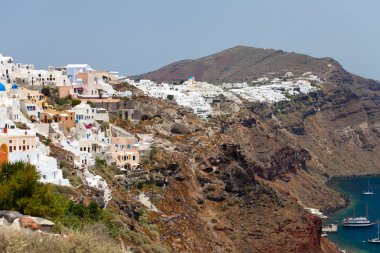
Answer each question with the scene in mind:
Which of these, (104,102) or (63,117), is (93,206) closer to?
(63,117)

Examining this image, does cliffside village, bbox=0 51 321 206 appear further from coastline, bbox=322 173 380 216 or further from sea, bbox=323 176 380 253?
coastline, bbox=322 173 380 216

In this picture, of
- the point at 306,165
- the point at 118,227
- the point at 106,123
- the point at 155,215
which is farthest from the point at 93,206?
the point at 306,165

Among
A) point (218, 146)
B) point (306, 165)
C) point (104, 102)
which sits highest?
point (104, 102)

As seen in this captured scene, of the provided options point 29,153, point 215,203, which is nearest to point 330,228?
point 215,203

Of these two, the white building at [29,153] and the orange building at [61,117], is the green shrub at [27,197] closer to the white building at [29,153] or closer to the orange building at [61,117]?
the white building at [29,153]

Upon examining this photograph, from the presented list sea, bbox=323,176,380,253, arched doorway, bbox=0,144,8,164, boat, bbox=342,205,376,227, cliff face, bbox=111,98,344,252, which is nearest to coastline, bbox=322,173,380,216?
sea, bbox=323,176,380,253

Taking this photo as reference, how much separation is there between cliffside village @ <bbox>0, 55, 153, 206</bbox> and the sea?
28.5 meters

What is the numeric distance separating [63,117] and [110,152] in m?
4.27

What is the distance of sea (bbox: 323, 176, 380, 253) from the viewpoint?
7931cm

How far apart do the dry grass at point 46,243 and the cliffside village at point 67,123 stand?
1859cm

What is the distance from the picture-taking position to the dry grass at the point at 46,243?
1748 cm

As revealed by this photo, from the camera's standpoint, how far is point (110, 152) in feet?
179

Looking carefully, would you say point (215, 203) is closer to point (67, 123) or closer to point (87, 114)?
point (87, 114)

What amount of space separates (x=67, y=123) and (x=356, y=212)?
5447 centimetres
